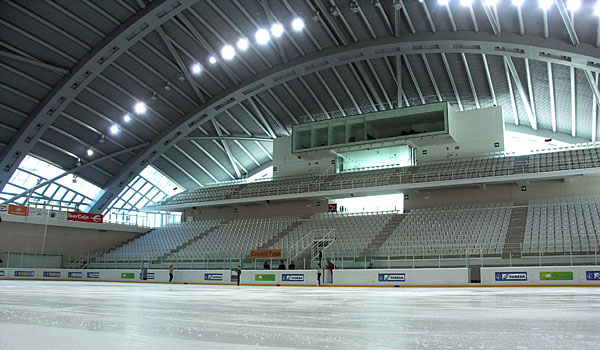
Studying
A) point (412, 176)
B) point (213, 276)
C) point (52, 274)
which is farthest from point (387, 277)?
point (52, 274)

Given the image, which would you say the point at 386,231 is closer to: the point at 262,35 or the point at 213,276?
the point at 213,276

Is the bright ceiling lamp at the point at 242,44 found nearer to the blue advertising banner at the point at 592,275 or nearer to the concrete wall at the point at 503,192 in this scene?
the concrete wall at the point at 503,192

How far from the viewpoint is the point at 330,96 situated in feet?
145

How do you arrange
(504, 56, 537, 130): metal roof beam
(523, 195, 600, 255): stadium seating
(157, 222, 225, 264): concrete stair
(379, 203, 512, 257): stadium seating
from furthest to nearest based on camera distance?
(157, 222, 225, 264): concrete stair
(504, 56, 537, 130): metal roof beam
(379, 203, 512, 257): stadium seating
(523, 195, 600, 255): stadium seating

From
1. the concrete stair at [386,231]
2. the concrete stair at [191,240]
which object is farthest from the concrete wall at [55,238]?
the concrete stair at [386,231]

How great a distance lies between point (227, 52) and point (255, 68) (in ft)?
14.5

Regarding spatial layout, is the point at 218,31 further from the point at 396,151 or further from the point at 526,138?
the point at 526,138

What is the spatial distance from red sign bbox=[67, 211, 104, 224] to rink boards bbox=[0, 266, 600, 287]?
8.82 metres

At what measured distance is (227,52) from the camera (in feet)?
121

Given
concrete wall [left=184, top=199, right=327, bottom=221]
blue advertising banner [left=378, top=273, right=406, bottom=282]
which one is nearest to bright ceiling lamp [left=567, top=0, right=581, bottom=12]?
blue advertising banner [left=378, top=273, right=406, bottom=282]

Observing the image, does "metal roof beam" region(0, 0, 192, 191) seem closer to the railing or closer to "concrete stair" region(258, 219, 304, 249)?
the railing

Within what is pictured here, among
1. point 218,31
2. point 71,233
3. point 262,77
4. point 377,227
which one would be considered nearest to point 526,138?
point 377,227

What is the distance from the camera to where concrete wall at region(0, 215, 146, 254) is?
4169 centimetres

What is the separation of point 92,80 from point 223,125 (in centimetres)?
1367
